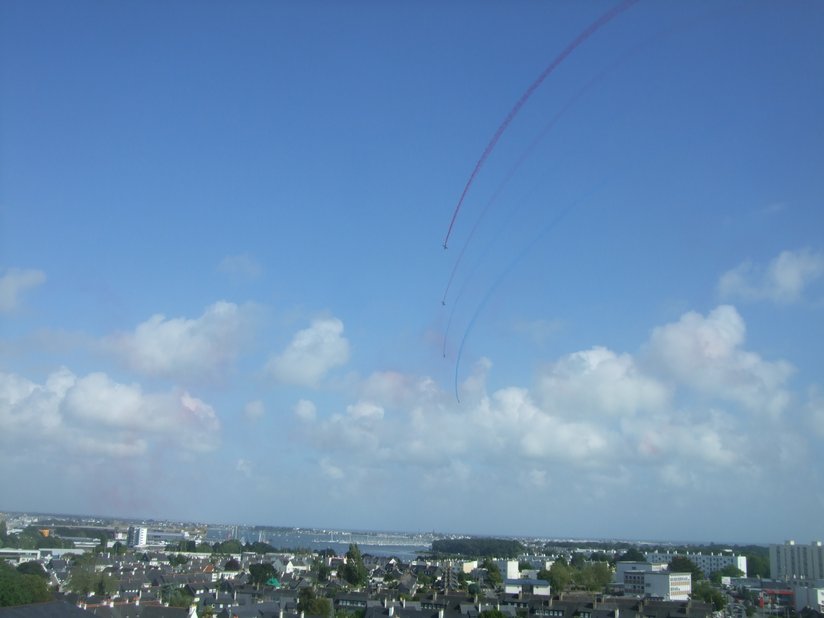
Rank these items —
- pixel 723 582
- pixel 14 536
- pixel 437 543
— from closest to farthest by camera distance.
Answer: pixel 723 582
pixel 14 536
pixel 437 543

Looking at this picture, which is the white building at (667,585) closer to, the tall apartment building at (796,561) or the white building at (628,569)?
the white building at (628,569)

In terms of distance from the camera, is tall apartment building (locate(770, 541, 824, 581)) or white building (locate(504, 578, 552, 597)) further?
tall apartment building (locate(770, 541, 824, 581))

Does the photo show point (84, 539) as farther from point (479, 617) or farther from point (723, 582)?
point (479, 617)

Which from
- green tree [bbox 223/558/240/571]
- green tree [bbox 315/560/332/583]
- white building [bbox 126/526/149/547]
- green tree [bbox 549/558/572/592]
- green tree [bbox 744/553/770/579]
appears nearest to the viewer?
green tree [bbox 549/558/572/592]

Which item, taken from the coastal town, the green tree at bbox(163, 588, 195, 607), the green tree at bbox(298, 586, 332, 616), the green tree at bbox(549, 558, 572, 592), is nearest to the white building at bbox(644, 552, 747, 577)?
the coastal town

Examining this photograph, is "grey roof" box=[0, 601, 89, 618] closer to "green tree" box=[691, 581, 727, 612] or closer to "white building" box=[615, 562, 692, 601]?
"green tree" box=[691, 581, 727, 612]

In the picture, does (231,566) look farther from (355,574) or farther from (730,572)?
(730,572)

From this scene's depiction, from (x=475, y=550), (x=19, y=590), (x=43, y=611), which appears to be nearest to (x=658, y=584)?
(x=19, y=590)

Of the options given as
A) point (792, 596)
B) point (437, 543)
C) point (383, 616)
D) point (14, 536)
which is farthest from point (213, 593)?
point (437, 543)
